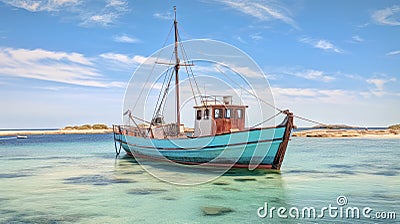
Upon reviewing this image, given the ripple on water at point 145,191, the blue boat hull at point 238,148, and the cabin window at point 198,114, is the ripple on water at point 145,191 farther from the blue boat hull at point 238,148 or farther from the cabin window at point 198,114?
the cabin window at point 198,114

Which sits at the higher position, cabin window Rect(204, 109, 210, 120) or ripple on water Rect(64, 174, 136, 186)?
cabin window Rect(204, 109, 210, 120)

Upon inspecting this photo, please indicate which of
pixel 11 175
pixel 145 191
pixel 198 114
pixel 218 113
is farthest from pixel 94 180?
pixel 218 113

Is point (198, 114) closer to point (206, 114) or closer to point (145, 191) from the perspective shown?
point (206, 114)

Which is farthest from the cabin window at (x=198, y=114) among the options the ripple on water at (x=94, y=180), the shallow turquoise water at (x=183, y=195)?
the ripple on water at (x=94, y=180)

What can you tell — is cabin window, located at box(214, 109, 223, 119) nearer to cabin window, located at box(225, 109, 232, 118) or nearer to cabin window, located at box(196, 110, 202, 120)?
cabin window, located at box(225, 109, 232, 118)

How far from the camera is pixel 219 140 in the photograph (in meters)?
18.7

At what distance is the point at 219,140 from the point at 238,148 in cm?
115

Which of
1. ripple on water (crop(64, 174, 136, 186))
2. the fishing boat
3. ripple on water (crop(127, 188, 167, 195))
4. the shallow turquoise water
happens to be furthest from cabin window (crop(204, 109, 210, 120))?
ripple on water (crop(127, 188, 167, 195))

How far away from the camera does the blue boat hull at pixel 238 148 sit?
1758 centimetres

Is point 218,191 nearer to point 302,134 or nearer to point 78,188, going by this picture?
point 78,188

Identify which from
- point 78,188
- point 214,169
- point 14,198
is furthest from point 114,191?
point 214,169

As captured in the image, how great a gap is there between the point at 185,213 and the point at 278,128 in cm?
859

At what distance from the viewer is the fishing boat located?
58.0 feet

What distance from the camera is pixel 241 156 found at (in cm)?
1847
